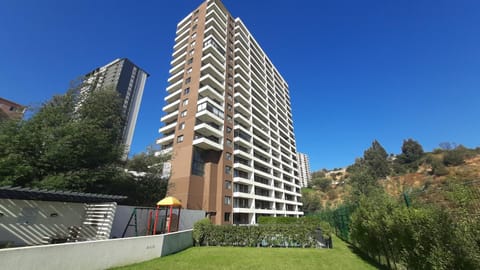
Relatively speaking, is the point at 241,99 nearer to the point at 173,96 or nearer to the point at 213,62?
the point at 213,62

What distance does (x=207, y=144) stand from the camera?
102 ft

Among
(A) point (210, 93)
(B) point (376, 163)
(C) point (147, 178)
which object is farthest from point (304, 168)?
(C) point (147, 178)

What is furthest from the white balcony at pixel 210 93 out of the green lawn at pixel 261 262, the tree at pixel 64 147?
the green lawn at pixel 261 262

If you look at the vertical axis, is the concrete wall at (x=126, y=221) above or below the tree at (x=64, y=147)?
below

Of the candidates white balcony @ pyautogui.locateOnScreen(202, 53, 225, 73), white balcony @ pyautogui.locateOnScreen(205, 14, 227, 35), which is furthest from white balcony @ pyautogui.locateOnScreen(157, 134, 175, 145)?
white balcony @ pyautogui.locateOnScreen(205, 14, 227, 35)

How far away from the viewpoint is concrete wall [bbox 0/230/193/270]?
5.98 metres

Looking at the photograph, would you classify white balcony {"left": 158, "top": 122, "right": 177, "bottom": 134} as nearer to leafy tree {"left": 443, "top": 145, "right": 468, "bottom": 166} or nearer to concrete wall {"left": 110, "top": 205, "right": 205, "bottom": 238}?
concrete wall {"left": 110, "top": 205, "right": 205, "bottom": 238}

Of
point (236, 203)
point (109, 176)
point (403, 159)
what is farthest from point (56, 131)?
point (403, 159)

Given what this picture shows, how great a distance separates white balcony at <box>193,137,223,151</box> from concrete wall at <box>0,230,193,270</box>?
737 inches

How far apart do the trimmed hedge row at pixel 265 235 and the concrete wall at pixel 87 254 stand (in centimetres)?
408

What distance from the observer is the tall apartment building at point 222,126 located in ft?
101

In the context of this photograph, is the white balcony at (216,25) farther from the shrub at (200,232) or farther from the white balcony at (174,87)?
the shrub at (200,232)

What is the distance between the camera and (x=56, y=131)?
56.6 feet

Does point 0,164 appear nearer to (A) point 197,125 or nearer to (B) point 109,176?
(B) point 109,176
